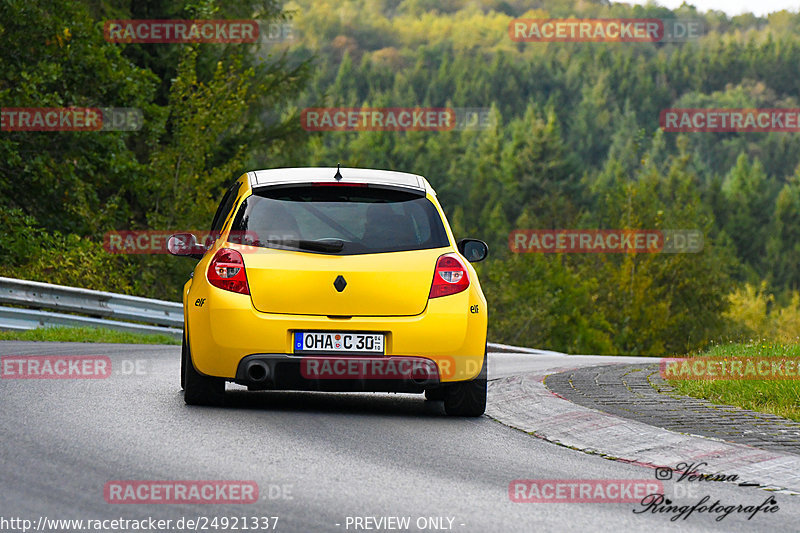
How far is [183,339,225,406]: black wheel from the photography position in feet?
29.9

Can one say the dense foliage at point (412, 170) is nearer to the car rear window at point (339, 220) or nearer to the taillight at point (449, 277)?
the car rear window at point (339, 220)

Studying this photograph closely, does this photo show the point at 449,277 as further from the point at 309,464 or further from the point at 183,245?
the point at 309,464

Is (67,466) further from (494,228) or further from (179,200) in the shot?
(494,228)

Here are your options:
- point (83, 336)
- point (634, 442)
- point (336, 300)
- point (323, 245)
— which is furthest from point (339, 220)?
point (83, 336)

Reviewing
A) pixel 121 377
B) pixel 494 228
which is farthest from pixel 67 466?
pixel 494 228

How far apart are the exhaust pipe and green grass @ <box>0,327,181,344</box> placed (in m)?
8.71

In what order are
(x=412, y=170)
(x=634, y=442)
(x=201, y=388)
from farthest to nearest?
(x=412, y=170) < (x=201, y=388) < (x=634, y=442)

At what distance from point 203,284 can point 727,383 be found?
4829mm

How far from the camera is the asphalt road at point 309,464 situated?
5.51 m

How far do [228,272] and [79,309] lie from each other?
36.5 feet

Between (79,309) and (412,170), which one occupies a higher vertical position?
(79,309)

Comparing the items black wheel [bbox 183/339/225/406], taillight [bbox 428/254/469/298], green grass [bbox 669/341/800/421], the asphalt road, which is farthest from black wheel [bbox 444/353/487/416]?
green grass [bbox 669/341/800/421]

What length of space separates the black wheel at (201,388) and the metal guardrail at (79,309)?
962 cm

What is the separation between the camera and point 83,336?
57.4ft
